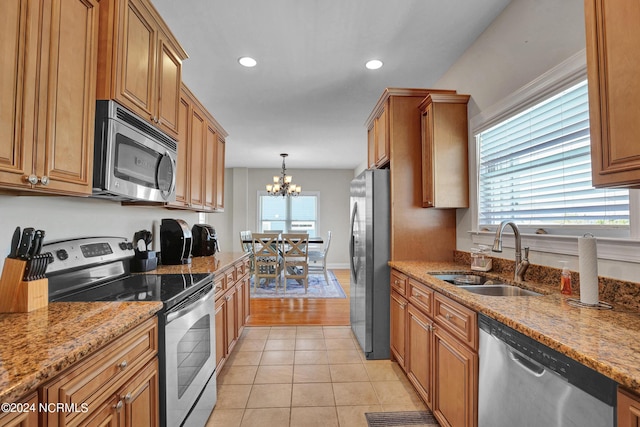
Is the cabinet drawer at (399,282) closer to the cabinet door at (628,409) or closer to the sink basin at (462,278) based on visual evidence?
the sink basin at (462,278)

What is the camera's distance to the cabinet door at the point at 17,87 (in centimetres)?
98

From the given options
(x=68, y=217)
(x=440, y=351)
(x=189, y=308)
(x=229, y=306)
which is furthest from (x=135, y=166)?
(x=440, y=351)

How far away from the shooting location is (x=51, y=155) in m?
1.15

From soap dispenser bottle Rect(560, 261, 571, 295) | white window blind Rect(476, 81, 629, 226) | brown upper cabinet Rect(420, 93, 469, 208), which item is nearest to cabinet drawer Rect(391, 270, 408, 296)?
brown upper cabinet Rect(420, 93, 469, 208)

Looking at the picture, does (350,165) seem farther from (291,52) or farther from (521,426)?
(521,426)

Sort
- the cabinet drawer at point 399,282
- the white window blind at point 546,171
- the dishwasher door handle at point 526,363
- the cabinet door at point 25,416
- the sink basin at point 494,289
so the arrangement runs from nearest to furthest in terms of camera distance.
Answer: the cabinet door at point 25,416, the dishwasher door handle at point 526,363, the white window blind at point 546,171, the sink basin at point 494,289, the cabinet drawer at point 399,282

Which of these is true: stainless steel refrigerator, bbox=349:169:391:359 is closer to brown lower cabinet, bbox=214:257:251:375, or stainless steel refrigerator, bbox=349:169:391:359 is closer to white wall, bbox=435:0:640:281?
white wall, bbox=435:0:640:281

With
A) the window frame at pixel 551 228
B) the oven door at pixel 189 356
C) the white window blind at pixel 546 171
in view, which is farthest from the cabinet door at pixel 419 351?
the oven door at pixel 189 356

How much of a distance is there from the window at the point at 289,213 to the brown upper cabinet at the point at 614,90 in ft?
23.4

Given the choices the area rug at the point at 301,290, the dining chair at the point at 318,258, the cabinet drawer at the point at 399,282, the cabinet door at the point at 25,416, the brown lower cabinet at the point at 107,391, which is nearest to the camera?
the cabinet door at the point at 25,416

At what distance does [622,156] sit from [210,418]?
2.40 m

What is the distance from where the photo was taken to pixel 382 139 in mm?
3023

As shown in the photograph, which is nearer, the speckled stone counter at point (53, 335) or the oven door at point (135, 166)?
the speckled stone counter at point (53, 335)

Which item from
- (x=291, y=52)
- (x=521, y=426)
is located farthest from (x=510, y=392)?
(x=291, y=52)
